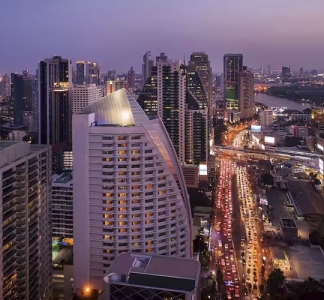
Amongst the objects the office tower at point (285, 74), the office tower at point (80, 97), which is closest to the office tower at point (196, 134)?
the office tower at point (80, 97)

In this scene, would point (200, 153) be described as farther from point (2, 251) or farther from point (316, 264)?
point (2, 251)

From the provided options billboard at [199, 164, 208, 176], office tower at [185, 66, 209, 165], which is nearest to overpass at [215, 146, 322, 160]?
office tower at [185, 66, 209, 165]

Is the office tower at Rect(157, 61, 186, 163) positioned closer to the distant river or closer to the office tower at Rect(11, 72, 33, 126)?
the office tower at Rect(11, 72, 33, 126)

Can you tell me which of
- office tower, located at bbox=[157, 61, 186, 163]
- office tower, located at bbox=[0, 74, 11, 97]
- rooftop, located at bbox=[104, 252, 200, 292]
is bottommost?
rooftop, located at bbox=[104, 252, 200, 292]

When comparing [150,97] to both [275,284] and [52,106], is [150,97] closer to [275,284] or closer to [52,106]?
[52,106]

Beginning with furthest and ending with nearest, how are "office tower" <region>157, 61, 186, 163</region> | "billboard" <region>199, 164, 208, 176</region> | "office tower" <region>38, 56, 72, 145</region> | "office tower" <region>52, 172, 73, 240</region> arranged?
"office tower" <region>38, 56, 72, 145</region> → "office tower" <region>157, 61, 186, 163</region> → "billboard" <region>199, 164, 208, 176</region> → "office tower" <region>52, 172, 73, 240</region>

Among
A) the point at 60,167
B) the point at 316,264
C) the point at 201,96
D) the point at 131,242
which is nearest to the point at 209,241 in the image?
the point at 316,264
